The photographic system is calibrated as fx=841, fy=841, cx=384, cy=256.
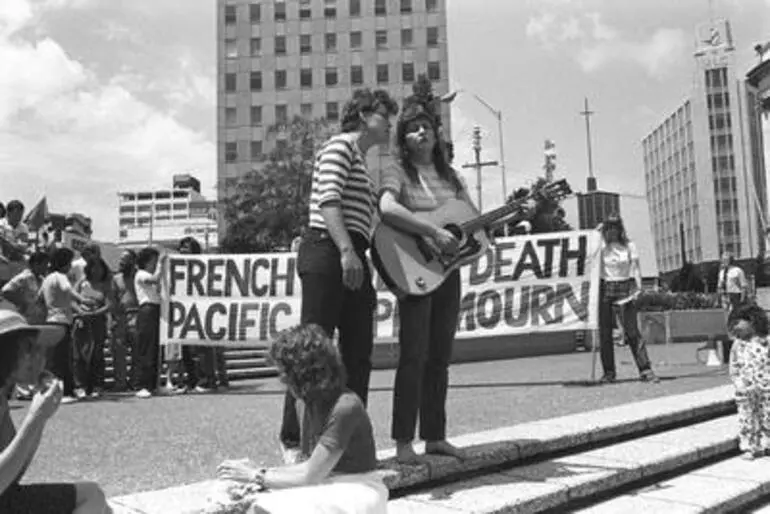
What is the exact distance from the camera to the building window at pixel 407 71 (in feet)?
263

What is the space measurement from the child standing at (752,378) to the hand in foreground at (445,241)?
2.84 metres

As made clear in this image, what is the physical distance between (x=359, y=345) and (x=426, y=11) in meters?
80.9

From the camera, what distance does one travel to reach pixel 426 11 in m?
81.5

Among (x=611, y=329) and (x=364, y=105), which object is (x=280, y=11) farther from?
(x=364, y=105)

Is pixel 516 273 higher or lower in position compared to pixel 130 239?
lower

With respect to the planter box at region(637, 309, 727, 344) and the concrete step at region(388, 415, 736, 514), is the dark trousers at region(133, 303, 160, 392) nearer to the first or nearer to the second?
the concrete step at region(388, 415, 736, 514)

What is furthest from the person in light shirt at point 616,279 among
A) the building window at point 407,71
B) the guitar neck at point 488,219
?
the building window at point 407,71

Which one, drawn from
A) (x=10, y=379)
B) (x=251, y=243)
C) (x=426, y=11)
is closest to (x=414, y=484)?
(x=10, y=379)

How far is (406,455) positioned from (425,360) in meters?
0.54

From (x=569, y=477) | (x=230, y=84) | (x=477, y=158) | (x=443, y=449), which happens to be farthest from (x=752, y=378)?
(x=230, y=84)

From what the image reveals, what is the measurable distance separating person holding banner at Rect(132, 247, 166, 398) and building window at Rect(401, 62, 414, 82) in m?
71.5

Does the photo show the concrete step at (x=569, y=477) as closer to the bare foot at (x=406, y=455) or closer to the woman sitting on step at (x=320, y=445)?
the bare foot at (x=406, y=455)

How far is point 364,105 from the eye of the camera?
15.1ft

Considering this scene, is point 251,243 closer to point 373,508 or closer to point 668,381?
point 668,381
